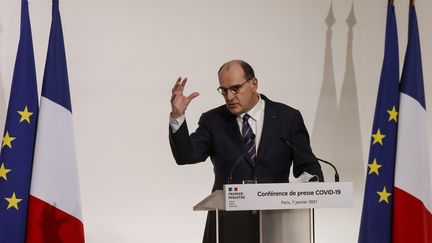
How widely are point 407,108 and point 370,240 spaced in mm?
829

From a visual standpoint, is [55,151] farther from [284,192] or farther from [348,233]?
[348,233]

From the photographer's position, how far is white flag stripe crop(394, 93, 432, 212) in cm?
401

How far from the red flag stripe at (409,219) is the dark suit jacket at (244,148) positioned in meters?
0.87

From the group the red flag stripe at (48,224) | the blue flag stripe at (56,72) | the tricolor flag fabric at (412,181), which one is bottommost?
the red flag stripe at (48,224)

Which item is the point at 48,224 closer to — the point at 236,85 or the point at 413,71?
the point at 236,85

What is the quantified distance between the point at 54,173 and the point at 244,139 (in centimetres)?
109

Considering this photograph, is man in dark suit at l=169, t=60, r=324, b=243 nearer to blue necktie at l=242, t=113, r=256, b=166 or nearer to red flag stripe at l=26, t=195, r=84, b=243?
blue necktie at l=242, t=113, r=256, b=166

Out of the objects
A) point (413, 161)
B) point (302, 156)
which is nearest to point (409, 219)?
point (413, 161)

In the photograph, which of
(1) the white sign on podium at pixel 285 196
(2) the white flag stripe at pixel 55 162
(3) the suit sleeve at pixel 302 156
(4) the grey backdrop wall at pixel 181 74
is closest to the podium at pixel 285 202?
(1) the white sign on podium at pixel 285 196

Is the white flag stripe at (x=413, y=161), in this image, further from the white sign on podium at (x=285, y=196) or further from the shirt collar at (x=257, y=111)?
the white sign on podium at (x=285, y=196)

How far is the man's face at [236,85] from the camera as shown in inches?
134

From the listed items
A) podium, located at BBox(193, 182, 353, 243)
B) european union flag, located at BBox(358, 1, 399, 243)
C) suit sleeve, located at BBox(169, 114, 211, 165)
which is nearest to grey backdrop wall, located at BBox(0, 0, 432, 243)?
european union flag, located at BBox(358, 1, 399, 243)

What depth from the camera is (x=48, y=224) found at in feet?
12.1

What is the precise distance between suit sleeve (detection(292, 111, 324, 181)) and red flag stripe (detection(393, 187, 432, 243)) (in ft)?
2.83
